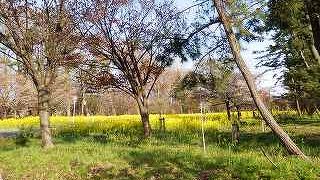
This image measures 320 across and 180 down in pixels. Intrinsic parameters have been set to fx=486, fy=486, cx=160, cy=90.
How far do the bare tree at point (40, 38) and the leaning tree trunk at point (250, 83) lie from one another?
7635mm

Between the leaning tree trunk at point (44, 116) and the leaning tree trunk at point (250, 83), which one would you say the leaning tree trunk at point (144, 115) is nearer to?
the leaning tree trunk at point (44, 116)

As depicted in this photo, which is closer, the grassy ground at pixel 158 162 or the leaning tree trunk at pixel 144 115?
the grassy ground at pixel 158 162

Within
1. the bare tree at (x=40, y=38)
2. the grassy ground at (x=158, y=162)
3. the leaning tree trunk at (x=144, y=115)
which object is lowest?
the grassy ground at (x=158, y=162)

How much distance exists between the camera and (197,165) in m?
12.7

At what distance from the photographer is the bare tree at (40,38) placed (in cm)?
1764

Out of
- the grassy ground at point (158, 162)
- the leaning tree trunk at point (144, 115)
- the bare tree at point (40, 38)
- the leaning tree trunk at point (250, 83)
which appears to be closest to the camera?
the grassy ground at point (158, 162)

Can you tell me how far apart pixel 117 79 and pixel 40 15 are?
197 inches

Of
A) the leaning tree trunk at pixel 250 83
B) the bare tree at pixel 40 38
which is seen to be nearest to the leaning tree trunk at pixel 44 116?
the bare tree at pixel 40 38

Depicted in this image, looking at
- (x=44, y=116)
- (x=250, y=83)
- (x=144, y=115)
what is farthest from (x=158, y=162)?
(x=144, y=115)

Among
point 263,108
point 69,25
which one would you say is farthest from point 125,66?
point 263,108

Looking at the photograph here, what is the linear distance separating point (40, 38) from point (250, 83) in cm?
887

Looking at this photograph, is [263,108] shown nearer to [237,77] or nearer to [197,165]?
[197,165]

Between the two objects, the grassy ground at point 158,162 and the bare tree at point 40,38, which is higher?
the bare tree at point 40,38

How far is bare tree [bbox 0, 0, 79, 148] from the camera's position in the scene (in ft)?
57.9
